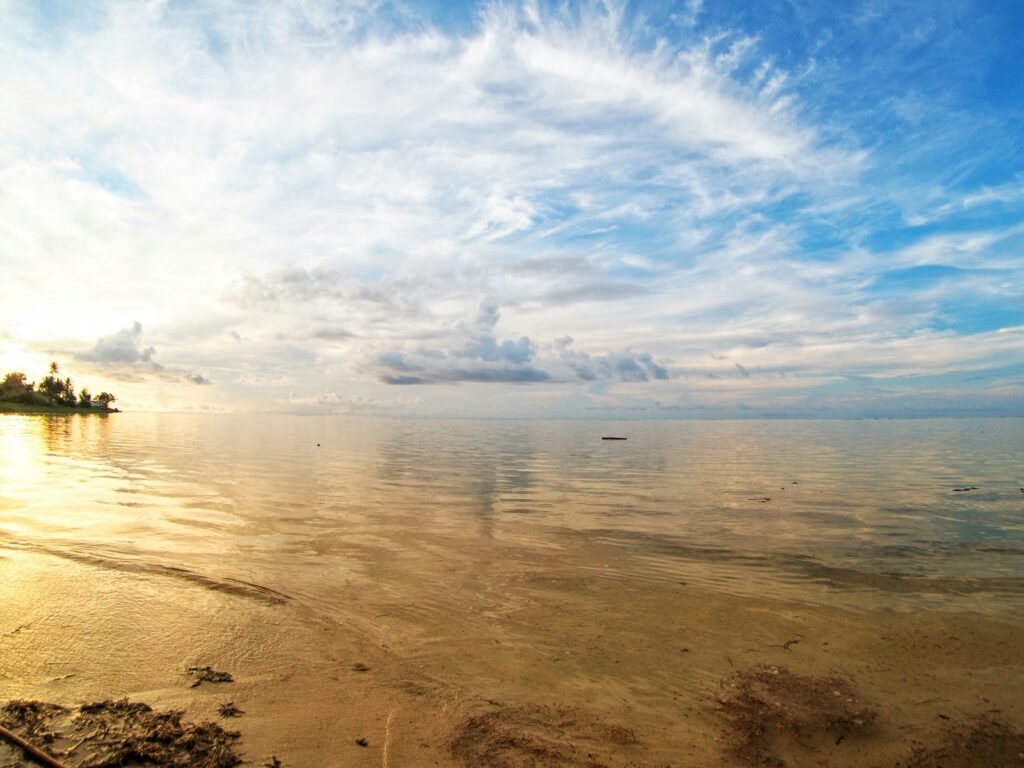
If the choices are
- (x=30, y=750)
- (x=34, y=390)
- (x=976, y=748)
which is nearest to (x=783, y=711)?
(x=976, y=748)

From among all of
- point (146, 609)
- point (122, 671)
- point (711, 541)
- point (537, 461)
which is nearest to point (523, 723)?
point (122, 671)

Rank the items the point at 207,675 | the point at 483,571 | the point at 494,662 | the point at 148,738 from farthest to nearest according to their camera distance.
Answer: the point at 483,571 < the point at 494,662 < the point at 207,675 < the point at 148,738

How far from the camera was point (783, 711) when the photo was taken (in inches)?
279

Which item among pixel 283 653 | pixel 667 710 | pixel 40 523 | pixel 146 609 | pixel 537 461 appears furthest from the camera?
pixel 537 461

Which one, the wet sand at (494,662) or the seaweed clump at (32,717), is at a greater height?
the seaweed clump at (32,717)

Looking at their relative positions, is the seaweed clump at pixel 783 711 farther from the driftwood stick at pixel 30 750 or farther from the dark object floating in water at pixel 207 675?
the driftwood stick at pixel 30 750

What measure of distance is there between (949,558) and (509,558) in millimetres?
12911

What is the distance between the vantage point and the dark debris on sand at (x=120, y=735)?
5457 mm

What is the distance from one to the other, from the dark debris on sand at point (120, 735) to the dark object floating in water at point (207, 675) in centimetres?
83

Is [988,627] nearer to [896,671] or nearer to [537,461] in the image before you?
[896,671]

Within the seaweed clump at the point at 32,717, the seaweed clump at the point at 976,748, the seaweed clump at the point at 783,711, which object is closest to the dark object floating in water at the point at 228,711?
the seaweed clump at the point at 32,717

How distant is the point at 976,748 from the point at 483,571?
9.54 metres

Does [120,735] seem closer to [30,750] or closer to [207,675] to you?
[30,750]

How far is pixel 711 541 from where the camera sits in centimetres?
1722
